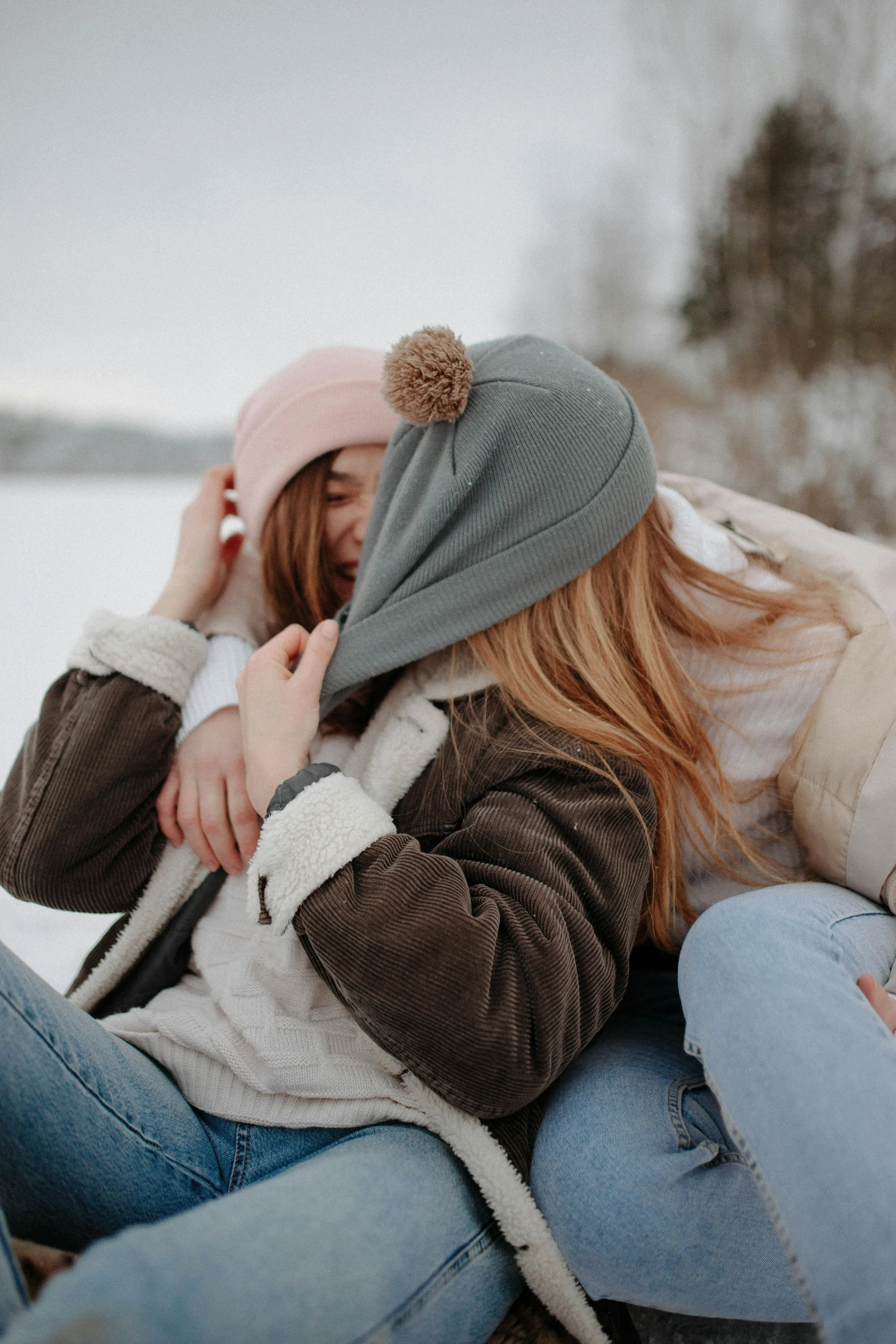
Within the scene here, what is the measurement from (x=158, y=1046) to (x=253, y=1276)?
0.36 m

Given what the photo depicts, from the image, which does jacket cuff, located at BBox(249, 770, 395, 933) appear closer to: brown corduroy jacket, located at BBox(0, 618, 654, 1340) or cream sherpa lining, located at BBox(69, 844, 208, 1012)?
brown corduroy jacket, located at BBox(0, 618, 654, 1340)

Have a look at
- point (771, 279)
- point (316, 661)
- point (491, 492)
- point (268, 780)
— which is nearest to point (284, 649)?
point (316, 661)

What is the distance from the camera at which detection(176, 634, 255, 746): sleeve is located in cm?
97

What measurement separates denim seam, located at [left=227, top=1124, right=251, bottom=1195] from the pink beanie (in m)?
0.77

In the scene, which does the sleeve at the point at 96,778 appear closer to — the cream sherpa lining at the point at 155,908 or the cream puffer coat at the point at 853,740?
the cream sherpa lining at the point at 155,908

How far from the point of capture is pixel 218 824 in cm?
89

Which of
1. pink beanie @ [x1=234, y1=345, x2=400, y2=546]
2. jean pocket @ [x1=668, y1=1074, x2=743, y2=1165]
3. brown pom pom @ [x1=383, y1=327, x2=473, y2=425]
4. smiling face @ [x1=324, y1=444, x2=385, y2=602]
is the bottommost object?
jean pocket @ [x1=668, y1=1074, x2=743, y2=1165]

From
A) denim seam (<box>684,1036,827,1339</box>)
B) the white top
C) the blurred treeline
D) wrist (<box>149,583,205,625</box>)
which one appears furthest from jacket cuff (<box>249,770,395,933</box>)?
the blurred treeline

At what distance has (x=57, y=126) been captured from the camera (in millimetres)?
2158

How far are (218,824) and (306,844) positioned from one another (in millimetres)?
222

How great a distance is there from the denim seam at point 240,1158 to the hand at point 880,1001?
1.90 feet

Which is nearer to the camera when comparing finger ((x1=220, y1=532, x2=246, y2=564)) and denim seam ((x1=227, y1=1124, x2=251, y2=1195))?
denim seam ((x1=227, y1=1124, x2=251, y2=1195))

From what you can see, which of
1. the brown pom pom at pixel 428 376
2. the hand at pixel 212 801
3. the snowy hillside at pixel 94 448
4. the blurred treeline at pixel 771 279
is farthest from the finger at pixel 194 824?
the blurred treeline at pixel 771 279

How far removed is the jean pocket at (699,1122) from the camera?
722 mm
